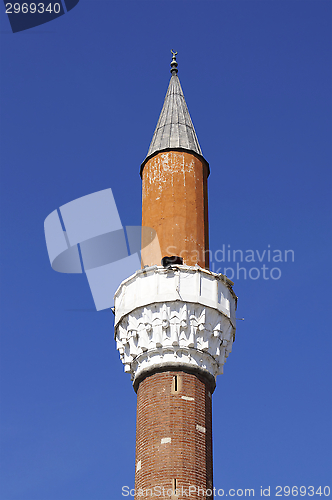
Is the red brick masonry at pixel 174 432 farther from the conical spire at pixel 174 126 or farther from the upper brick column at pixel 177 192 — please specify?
the conical spire at pixel 174 126

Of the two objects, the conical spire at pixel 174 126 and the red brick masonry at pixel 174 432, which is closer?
the red brick masonry at pixel 174 432

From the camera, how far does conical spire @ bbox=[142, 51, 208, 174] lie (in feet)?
74.4

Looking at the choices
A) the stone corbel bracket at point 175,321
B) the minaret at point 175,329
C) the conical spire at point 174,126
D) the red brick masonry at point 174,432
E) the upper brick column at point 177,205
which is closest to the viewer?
the red brick masonry at point 174,432

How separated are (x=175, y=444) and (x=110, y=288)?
577cm

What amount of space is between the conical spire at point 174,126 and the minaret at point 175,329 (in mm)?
59

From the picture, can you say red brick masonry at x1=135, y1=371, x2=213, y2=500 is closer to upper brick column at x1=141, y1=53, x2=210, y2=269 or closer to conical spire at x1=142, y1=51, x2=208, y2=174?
upper brick column at x1=141, y1=53, x2=210, y2=269

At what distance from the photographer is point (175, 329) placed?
19.2 meters

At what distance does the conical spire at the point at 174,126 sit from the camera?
22672 millimetres

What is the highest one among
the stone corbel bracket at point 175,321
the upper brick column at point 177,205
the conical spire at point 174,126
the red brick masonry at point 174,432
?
the conical spire at point 174,126

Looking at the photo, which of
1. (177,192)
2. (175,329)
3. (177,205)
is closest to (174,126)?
(177,192)

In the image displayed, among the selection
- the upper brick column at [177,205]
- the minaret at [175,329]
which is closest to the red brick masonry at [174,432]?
the minaret at [175,329]

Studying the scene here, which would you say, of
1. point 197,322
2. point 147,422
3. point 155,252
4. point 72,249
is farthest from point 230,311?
point 72,249

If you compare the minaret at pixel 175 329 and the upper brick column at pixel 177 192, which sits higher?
the upper brick column at pixel 177 192

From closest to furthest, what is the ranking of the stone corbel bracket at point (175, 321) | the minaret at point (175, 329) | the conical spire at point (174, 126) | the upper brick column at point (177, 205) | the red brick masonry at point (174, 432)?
the red brick masonry at point (174, 432) < the minaret at point (175, 329) < the stone corbel bracket at point (175, 321) < the upper brick column at point (177, 205) < the conical spire at point (174, 126)
